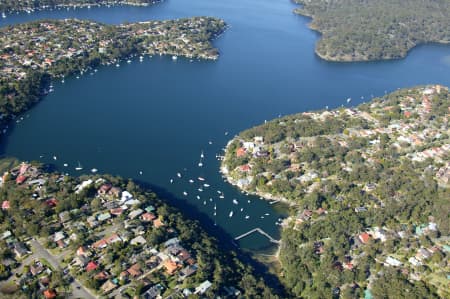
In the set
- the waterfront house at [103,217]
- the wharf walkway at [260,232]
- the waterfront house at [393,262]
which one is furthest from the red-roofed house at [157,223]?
the waterfront house at [393,262]

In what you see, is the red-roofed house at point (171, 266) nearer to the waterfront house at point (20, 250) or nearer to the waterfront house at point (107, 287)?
the waterfront house at point (107, 287)

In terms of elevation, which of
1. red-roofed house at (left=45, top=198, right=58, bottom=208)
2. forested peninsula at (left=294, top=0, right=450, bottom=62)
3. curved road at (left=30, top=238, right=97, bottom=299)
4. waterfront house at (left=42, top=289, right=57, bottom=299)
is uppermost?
forested peninsula at (left=294, top=0, right=450, bottom=62)

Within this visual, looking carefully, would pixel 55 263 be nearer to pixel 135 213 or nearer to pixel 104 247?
pixel 104 247

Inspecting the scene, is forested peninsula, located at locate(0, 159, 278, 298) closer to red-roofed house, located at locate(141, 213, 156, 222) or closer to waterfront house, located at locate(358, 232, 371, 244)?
red-roofed house, located at locate(141, 213, 156, 222)

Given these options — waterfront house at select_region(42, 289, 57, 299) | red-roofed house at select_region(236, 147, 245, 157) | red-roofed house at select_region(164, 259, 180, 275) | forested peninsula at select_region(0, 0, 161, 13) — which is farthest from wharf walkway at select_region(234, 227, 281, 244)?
forested peninsula at select_region(0, 0, 161, 13)

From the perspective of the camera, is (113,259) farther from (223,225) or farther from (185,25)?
(185,25)

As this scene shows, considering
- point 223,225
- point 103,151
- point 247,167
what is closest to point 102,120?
point 103,151
